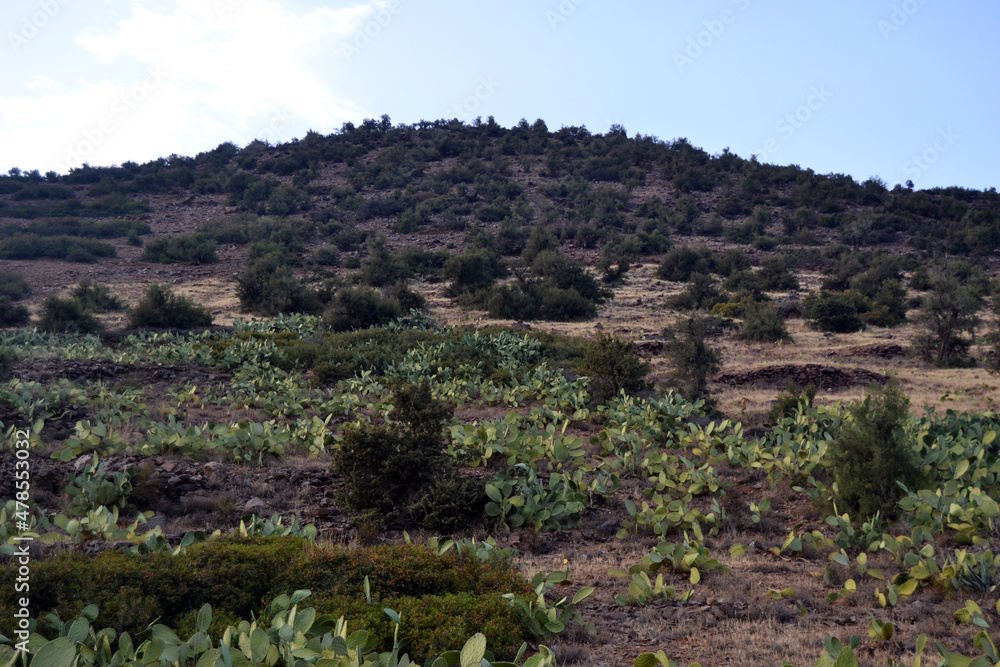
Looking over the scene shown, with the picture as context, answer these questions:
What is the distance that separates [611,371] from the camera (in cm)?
1222

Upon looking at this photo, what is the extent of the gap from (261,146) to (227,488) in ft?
191

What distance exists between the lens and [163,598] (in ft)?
12.6

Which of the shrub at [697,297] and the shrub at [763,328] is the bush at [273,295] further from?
the shrub at [763,328]

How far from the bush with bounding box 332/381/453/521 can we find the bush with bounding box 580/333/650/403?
5589 mm

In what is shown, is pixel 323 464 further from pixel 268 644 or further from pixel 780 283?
pixel 780 283

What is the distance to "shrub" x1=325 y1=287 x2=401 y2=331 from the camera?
18.9 meters

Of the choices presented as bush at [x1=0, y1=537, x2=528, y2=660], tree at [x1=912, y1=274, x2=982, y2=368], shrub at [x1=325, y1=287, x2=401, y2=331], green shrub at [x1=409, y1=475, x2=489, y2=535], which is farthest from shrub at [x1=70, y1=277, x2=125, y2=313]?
tree at [x1=912, y1=274, x2=982, y2=368]

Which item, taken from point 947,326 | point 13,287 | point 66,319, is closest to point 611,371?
point 947,326

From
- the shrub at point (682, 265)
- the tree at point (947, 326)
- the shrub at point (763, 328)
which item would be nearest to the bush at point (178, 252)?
the shrub at point (682, 265)

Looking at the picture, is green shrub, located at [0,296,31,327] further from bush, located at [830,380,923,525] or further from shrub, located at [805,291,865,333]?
shrub, located at [805,291,865,333]

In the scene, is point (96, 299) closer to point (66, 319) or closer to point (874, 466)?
point (66, 319)

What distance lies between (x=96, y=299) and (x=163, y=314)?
3.47 m

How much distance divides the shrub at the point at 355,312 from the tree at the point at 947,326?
13880 millimetres

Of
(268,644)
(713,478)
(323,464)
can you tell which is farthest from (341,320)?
(268,644)
